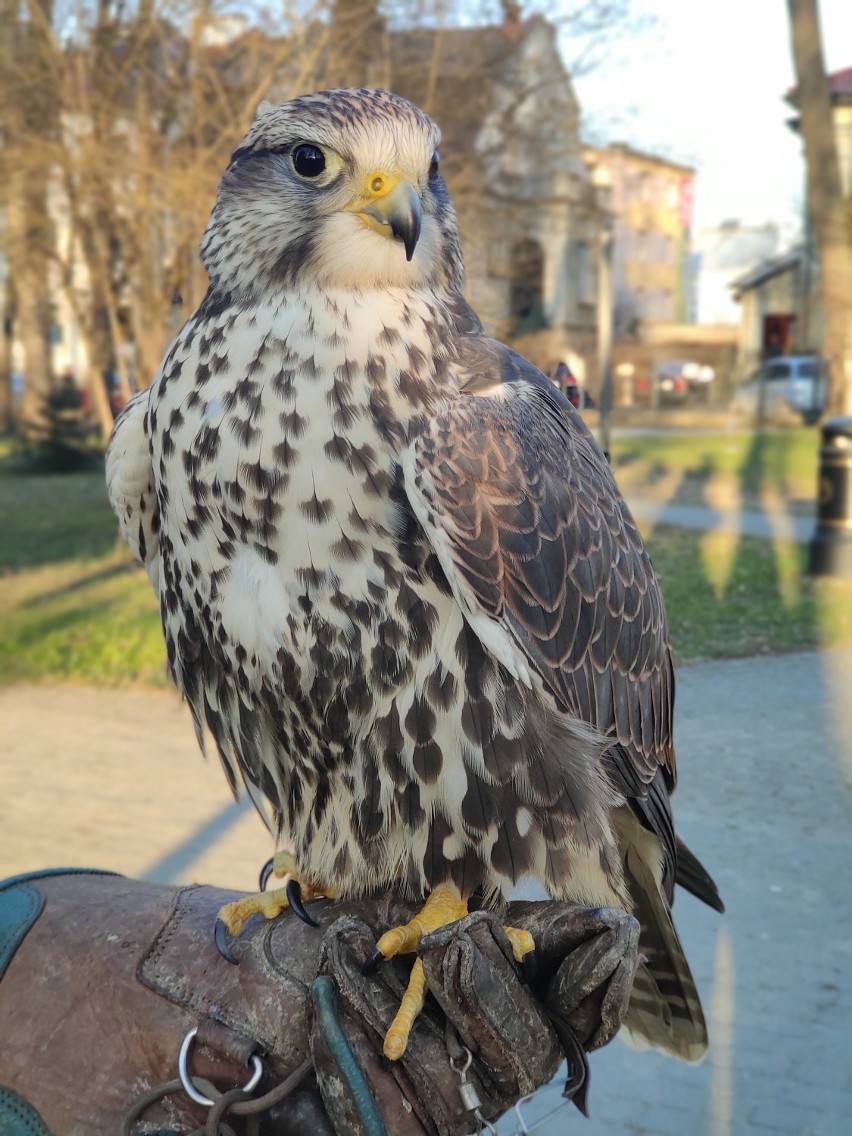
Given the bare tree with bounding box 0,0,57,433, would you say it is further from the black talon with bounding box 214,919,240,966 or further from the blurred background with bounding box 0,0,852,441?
the black talon with bounding box 214,919,240,966

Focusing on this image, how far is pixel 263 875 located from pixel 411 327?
1.14 meters

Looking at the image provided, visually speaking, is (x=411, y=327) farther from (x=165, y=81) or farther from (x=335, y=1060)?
(x=165, y=81)

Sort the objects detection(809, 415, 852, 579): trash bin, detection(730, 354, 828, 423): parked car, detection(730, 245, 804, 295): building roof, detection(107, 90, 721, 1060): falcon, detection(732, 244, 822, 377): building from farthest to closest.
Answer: detection(730, 245, 804, 295): building roof → detection(732, 244, 822, 377): building → detection(730, 354, 828, 423): parked car → detection(809, 415, 852, 579): trash bin → detection(107, 90, 721, 1060): falcon

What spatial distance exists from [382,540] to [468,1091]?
0.86 metres

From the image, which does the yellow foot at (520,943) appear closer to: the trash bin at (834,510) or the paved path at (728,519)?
A: the trash bin at (834,510)

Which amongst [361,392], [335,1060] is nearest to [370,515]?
[361,392]

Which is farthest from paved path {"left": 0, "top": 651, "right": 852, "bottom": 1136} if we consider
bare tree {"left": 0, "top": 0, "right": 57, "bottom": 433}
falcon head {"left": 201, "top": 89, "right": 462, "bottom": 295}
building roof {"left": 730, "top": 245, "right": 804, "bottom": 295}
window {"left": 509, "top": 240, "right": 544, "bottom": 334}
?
building roof {"left": 730, "top": 245, "right": 804, "bottom": 295}

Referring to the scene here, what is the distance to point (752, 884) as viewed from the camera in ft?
9.12

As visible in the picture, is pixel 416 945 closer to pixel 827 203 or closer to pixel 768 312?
pixel 827 203

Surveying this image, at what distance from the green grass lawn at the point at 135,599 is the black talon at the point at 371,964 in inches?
87.8

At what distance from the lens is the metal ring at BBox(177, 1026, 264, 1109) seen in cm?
183

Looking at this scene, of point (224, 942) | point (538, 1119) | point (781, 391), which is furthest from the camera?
point (781, 391)

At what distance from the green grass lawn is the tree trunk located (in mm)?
1530

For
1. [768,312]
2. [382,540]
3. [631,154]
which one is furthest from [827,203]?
[768,312]
